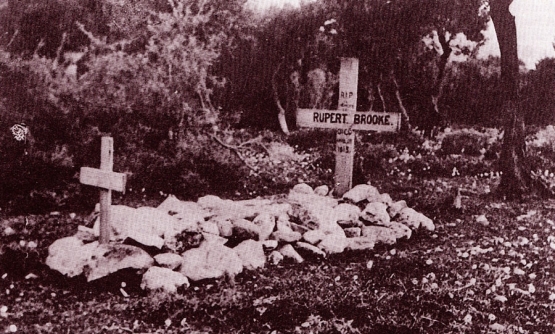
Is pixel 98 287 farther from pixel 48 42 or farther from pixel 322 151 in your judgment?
pixel 322 151

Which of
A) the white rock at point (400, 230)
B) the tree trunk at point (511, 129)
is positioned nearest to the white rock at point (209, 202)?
the white rock at point (400, 230)

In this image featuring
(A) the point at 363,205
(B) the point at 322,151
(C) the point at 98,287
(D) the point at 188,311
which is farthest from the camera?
(B) the point at 322,151

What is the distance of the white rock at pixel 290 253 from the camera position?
5.79m

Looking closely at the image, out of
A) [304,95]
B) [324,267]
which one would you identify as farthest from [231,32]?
[324,267]

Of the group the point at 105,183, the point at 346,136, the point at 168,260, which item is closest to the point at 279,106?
the point at 346,136

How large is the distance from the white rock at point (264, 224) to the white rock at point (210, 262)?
600 mm

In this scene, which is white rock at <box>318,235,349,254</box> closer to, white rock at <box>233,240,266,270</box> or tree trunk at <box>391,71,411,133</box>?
white rock at <box>233,240,266,270</box>

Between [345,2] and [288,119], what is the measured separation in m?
2.24

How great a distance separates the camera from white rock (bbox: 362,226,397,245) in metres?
6.37

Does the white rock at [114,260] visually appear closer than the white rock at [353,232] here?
Yes

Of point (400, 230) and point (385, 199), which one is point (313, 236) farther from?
point (385, 199)

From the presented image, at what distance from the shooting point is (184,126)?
7.44 metres

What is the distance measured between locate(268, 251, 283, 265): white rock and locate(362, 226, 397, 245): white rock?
45.9 inches

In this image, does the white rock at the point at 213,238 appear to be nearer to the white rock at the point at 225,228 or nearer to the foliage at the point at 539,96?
the white rock at the point at 225,228
